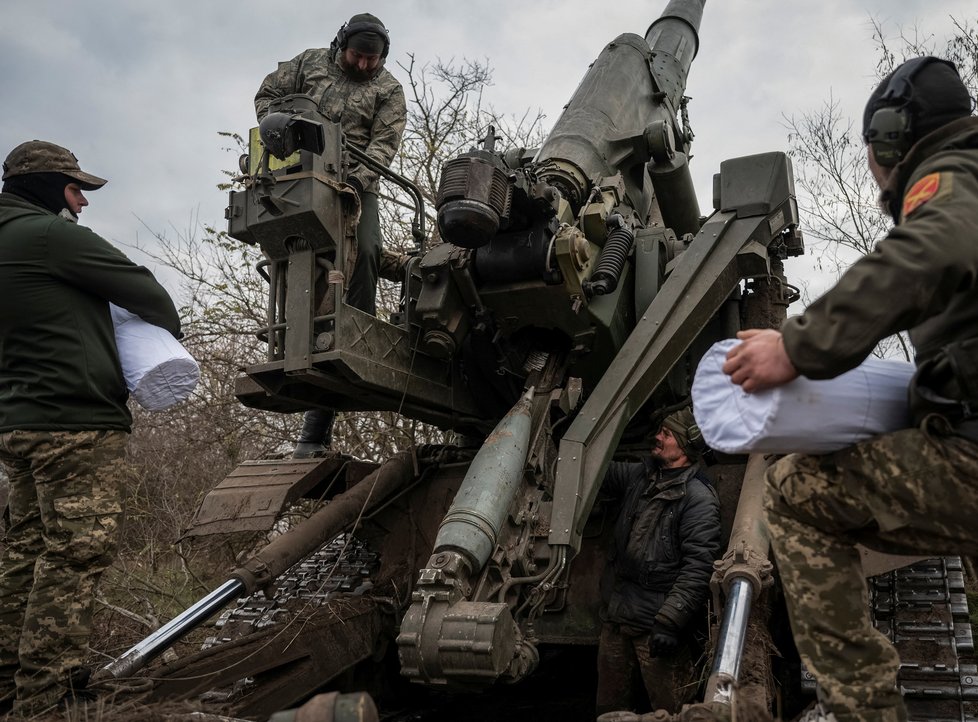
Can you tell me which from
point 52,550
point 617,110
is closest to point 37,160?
point 52,550

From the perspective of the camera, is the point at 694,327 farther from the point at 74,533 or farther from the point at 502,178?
the point at 74,533

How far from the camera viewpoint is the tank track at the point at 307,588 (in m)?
5.36

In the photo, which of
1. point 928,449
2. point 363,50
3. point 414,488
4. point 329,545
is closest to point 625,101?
point 363,50

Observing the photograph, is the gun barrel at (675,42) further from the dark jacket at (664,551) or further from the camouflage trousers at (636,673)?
the camouflage trousers at (636,673)

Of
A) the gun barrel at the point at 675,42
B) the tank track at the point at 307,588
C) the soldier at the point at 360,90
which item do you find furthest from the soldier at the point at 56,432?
the gun barrel at the point at 675,42

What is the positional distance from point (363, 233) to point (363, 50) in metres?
1.12

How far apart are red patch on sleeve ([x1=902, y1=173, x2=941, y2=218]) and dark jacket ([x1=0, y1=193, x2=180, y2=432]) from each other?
2985 mm

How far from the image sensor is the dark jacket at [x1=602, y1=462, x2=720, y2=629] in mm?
4938

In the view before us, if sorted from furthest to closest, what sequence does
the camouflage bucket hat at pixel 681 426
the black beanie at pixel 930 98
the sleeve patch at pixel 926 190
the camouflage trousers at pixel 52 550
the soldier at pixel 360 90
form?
the soldier at pixel 360 90 → the camouflage bucket hat at pixel 681 426 → the camouflage trousers at pixel 52 550 → the black beanie at pixel 930 98 → the sleeve patch at pixel 926 190

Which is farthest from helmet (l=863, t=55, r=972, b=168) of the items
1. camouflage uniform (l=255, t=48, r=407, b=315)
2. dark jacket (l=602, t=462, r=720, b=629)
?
camouflage uniform (l=255, t=48, r=407, b=315)

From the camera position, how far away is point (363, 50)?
5.92 m

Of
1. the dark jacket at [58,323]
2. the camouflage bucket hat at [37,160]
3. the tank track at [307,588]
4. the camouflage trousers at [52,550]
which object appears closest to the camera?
the camouflage trousers at [52,550]

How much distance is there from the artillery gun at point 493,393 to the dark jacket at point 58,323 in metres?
0.91

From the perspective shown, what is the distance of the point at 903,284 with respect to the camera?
229 centimetres
